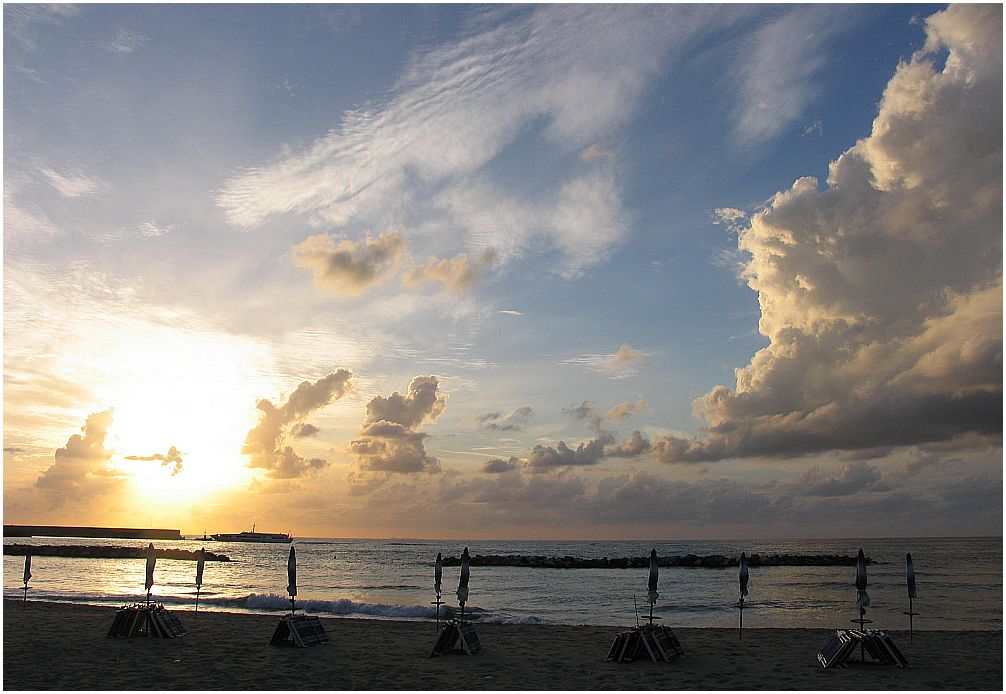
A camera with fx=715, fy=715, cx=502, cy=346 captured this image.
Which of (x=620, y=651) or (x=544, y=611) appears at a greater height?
(x=620, y=651)

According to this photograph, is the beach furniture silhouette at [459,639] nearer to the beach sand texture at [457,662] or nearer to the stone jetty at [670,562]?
the beach sand texture at [457,662]

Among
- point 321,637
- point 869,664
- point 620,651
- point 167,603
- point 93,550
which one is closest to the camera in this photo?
point 869,664

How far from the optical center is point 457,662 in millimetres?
17953

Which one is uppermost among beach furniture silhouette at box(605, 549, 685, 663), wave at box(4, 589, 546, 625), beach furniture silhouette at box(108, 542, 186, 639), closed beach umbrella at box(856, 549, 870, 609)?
closed beach umbrella at box(856, 549, 870, 609)

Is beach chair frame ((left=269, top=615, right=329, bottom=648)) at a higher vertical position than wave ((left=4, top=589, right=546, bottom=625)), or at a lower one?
higher

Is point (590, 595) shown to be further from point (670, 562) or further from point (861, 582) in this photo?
point (670, 562)

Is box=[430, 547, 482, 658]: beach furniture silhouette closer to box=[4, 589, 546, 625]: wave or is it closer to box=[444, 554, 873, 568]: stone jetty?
box=[4, 589, 546, 625]: wave

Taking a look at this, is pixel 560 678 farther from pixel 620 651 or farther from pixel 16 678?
pixel 16 678

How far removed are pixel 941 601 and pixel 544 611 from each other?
27383mm

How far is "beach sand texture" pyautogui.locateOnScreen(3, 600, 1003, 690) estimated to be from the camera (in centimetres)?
1538

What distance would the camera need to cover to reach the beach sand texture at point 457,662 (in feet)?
50.4

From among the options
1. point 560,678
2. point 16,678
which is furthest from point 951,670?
point 16,678

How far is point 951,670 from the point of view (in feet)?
55.2

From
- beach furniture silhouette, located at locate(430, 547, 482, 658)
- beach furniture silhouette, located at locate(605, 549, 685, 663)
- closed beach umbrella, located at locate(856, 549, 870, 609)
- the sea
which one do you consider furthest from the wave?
closed beach umbrella, located at locate(856, 549, 870, 609)
